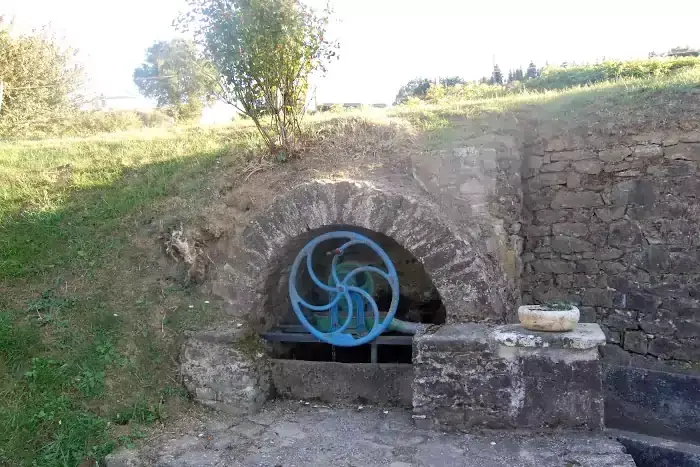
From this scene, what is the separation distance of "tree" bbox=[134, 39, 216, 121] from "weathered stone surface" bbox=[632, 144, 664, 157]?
4.50 metres

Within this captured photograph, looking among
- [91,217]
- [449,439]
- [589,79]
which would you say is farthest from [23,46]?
[449,439]

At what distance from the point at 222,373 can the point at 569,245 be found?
3.67 metres

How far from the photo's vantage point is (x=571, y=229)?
218 inches

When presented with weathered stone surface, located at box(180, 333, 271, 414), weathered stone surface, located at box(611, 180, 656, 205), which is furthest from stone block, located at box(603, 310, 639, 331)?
weathered stone surface, located at box(180, 333, 271, 414)

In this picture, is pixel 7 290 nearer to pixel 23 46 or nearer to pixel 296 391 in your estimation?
pixel 296 391

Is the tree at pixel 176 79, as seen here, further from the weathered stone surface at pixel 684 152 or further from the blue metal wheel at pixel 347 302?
the weathered stone surface at pixel 684 152

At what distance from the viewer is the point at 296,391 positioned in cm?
490

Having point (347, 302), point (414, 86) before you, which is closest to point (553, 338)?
point (347, 302)

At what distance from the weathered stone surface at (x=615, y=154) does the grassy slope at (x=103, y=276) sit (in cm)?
43

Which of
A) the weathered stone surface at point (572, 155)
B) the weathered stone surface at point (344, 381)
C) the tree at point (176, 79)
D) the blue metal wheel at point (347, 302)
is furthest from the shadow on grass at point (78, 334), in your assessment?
the weathered stone surface at point (572, 155)

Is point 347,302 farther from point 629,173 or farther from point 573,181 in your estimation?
point 629,173

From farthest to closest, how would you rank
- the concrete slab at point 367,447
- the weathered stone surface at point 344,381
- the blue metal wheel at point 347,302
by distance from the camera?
1. the weathered stone surface at point 344,381
2. the blue metal wheel at point 347,302
3. the concrete slab at point 367,447

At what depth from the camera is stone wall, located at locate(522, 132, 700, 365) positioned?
5074 millimetres

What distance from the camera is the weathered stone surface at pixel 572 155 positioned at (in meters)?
5.47
